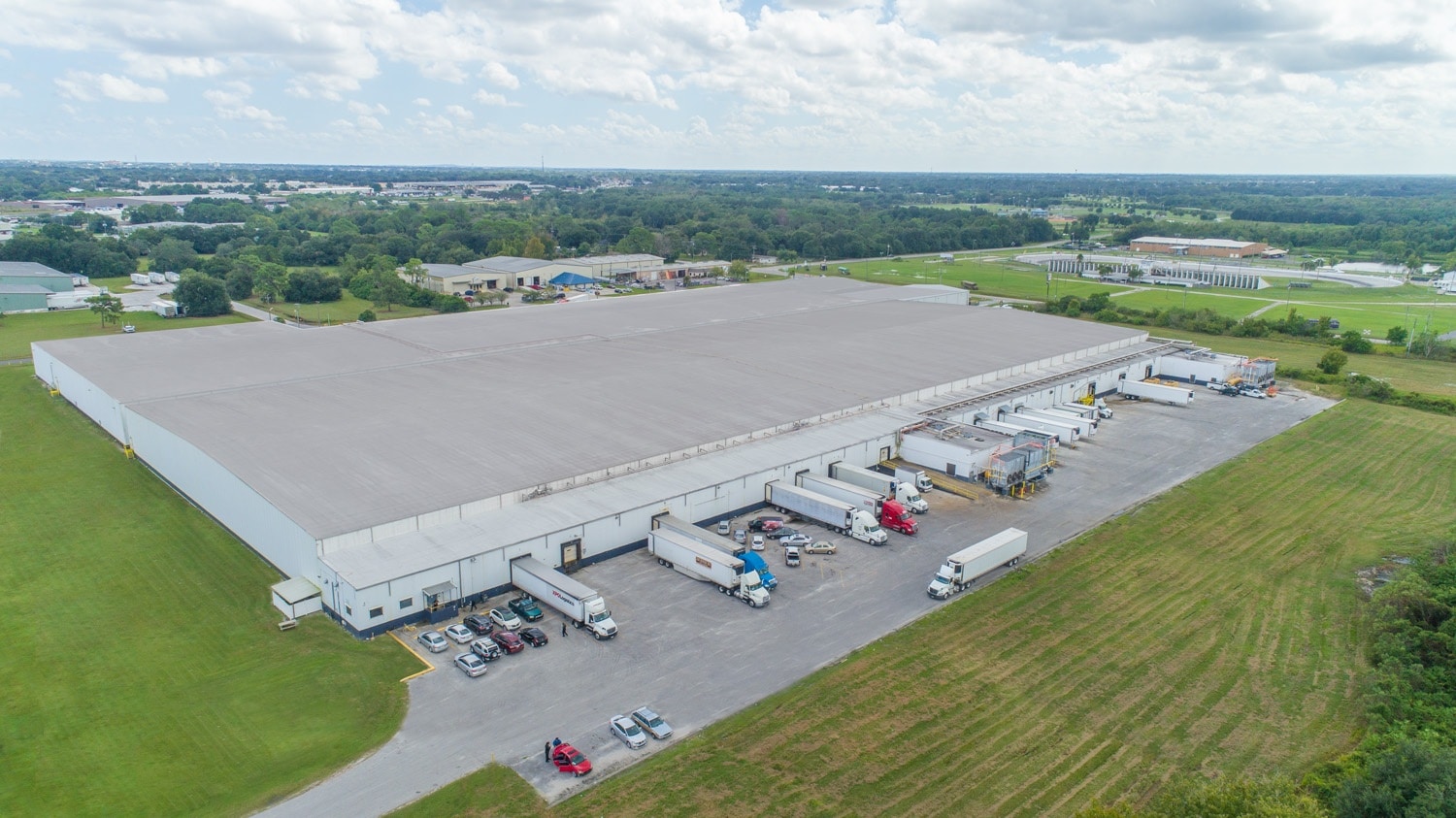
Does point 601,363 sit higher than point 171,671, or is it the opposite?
point 601,363

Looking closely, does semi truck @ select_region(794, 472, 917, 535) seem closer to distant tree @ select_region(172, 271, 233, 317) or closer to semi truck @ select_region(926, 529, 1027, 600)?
semi truck @ select_region(926, 529, 1027, 600)

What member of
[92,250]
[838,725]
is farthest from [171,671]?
[92,250]

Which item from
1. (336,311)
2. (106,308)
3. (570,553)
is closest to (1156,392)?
(570,553)

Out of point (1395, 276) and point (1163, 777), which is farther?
point (1395, 276)

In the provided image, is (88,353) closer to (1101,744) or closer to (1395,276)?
(1101,744)

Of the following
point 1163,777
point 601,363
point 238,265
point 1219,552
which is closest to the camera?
point 1163,777

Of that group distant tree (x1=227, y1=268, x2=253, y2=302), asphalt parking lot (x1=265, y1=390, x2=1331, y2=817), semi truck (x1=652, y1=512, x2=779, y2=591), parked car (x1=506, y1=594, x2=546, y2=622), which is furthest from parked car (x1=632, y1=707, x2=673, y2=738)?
distant tree (x1=227, y1=268, x2=253, y2=302)
